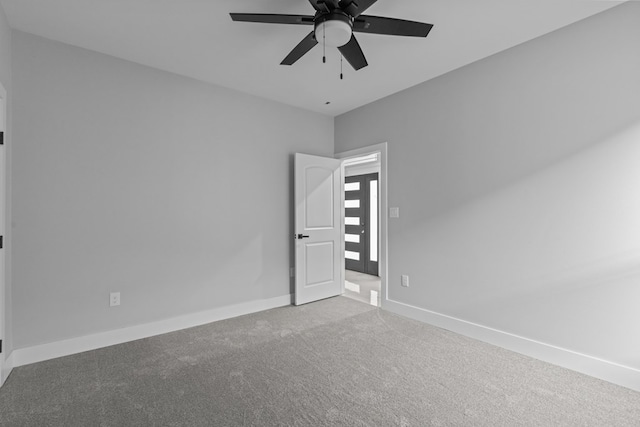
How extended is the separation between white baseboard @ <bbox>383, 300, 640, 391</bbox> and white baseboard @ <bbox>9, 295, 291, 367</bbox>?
1.94 metres

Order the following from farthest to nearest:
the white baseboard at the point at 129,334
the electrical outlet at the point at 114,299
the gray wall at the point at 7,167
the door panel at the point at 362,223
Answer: the door panel at the point at 362,223 → the electrical outlet at the point at 114,299 → the white baseboard at the point at 129,334 → the gray wall at the point at 7,167

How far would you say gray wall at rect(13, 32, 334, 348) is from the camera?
8.47 ft

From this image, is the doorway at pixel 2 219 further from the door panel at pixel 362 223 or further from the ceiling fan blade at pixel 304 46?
the door panel at pixel 362 223

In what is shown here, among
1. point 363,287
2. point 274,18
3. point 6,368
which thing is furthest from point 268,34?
point 363,287

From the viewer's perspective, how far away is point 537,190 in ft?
8.75

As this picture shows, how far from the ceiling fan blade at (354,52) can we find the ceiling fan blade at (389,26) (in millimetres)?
113

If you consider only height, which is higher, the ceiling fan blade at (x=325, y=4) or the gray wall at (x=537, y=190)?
the ceiling fan blade at (x=325, y=4)

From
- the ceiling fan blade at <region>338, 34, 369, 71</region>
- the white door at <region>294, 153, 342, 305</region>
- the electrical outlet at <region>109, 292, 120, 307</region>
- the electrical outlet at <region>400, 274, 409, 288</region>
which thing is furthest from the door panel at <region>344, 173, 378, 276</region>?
the electrical outlet at <region>109, 292, 120, 307</region>

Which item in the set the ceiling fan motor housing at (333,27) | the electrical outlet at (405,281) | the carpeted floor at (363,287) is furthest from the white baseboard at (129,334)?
the ceiling fan motor housing at (333,27)

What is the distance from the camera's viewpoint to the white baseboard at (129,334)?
→ 8.37ft

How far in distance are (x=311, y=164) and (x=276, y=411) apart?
9.81 feet

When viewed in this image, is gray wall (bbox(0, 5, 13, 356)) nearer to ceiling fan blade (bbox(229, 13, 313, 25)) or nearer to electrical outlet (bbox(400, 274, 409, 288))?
ceiling fan blade (bbox(229, 13, 313, 25))

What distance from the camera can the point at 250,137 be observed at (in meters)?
3.85

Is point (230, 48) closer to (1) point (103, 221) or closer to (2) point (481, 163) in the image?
(1) point (103, 221)
